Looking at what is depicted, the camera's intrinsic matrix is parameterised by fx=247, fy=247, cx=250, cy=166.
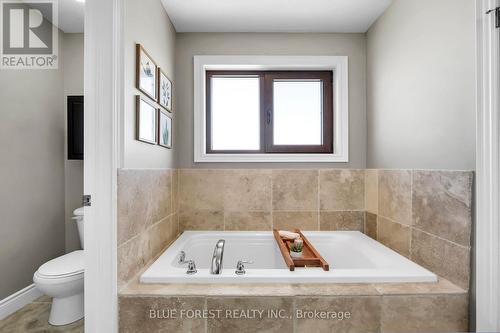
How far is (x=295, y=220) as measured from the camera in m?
2.24

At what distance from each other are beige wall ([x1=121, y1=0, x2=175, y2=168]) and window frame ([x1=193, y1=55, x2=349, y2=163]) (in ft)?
0.93

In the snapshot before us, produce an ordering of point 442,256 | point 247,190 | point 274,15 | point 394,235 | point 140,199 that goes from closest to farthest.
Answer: point 442,256 → point 140,199 → point 394,235 → point 274,15 → point 247,190

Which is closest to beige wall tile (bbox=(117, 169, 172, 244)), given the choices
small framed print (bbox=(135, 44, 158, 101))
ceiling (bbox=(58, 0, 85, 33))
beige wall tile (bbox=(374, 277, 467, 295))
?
small framed print (bbox=(135, 44, 158, 101))

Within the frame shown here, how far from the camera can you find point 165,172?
6.16ft

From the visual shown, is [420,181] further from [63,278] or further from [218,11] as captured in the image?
[63,278]

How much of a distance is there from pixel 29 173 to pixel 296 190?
2310mm

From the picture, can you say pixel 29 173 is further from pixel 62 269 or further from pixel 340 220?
pixel 340 220

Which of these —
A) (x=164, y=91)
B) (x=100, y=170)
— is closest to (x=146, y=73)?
(x=164, y=91)

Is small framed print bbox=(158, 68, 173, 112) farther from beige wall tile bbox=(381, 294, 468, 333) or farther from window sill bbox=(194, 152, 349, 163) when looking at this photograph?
beige wall tile bbox=(381, 294, 468, 333)

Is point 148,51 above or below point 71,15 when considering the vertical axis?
below

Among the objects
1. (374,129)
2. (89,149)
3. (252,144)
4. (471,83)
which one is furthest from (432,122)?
(89,149)

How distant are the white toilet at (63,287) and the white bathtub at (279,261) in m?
0.67

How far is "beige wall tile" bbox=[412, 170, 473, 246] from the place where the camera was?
119cm

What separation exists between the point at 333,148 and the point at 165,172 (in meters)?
1.57
